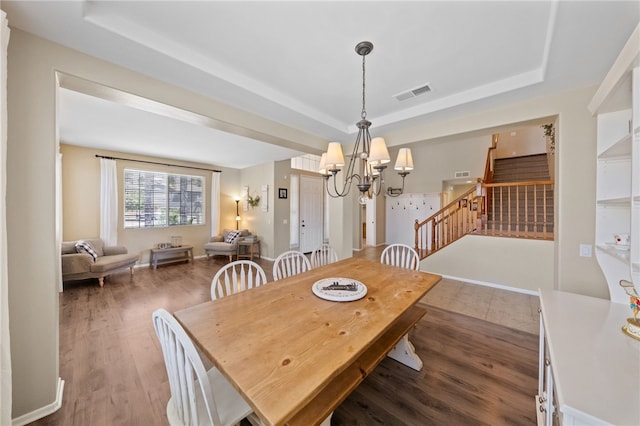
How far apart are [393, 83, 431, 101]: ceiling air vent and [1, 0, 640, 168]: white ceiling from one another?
65 mm

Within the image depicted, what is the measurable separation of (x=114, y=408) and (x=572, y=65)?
422cm

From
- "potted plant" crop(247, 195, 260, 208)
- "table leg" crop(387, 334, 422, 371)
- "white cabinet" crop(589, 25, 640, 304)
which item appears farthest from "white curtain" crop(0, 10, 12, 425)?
"potted plant" crop(247, 195, 260, 208)

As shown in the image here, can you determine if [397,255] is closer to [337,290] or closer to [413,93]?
[337,290]

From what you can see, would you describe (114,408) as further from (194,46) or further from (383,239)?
(383,239)

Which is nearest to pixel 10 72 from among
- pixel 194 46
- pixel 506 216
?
pixel 194 46

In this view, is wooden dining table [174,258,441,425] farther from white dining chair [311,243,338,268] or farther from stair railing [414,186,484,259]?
stair railing [414,186,484,259]

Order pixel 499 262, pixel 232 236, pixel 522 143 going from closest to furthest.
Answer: pixel 499 262
pixel 232 236
pixel 522 143

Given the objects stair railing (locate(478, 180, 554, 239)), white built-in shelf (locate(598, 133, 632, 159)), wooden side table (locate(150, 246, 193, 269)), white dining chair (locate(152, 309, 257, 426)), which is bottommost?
wooden side table (locate(150, 246, 193, 269))

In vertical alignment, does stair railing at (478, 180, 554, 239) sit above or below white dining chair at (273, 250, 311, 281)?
above

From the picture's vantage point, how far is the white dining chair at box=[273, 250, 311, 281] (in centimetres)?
237

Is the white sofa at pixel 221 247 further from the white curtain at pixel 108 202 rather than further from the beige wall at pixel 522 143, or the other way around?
the beige wall at pixel 522 143

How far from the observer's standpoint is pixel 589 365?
89 centimetres

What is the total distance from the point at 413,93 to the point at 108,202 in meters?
5.93

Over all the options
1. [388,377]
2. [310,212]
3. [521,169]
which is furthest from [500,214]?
[310,212]
